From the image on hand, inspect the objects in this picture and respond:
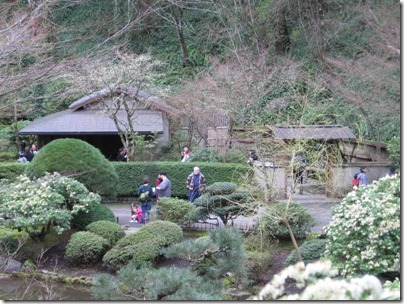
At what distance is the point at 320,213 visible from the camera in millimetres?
16391

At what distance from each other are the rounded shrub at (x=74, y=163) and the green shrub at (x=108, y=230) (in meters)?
1.43

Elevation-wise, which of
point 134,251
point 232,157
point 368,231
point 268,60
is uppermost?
point 268,60

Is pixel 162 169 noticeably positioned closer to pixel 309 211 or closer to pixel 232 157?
pixel 232 157

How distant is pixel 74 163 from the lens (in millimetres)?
14719

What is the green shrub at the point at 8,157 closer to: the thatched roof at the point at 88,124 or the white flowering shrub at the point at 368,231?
the thatched roof at the point at 88,124

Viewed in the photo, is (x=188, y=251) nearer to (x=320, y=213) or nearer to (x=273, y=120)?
(x=320, y=213)

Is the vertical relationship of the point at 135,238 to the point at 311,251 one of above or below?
below

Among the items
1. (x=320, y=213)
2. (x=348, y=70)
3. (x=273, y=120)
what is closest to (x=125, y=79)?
(x=273, y=120)

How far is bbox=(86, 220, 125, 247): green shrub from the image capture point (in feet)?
43.9

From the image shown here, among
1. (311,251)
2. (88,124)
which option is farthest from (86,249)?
(88,124)

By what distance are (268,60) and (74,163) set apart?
1716 centimetres

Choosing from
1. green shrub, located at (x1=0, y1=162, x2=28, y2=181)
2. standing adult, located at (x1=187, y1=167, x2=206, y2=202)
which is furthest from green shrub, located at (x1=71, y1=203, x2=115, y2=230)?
green shrub, located at (x1=0, y1=162, x2=28, y2=181)

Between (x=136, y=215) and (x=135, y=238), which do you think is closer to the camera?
(x=135, y=238)

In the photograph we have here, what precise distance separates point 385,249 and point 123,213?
10498 millimetres
